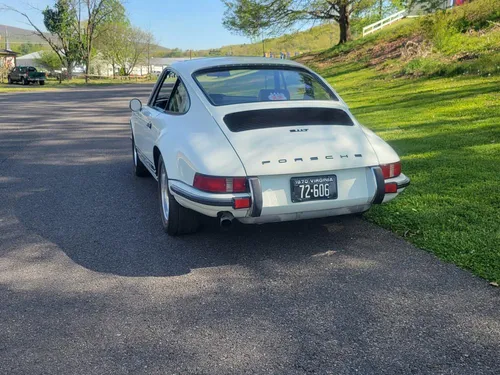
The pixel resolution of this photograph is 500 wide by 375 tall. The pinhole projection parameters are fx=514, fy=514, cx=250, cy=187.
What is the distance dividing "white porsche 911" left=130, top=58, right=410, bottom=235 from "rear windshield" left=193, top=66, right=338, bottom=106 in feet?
0.03

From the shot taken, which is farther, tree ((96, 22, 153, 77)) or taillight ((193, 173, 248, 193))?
tree ((96, 22, 153, 77))

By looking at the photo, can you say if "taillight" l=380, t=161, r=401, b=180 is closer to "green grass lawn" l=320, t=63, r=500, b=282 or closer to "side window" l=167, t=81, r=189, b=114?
"green grass lawn" l=320, t=63, r=500, b=282

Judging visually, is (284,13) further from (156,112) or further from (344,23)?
(156,112)

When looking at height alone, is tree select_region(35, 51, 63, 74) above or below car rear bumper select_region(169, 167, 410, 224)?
above

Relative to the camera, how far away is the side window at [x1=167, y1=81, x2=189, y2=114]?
4.84 m

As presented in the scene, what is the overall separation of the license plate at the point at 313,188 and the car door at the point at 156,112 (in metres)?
1.76

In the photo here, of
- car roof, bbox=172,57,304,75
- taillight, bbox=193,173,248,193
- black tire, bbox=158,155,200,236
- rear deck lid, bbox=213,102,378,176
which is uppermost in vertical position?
car roof, bbox=172,57,304,75

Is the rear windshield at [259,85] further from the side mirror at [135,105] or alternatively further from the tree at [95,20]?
the tree at [95,20]

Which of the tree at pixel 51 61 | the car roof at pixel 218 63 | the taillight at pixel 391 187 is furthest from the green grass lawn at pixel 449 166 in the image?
the tree at pixel 51 61

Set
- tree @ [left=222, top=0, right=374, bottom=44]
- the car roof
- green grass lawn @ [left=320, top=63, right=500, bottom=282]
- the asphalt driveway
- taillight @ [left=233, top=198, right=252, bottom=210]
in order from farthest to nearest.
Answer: tree @ [left=222, top=0, right=374, bottom=44], the car roof, green grass lawn @ [left=320, top=63, right=500, bottom=282], taillight @ [left=233, top=198, right=252, bottom=210], the asphalt driveway

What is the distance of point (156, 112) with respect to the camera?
551 cm

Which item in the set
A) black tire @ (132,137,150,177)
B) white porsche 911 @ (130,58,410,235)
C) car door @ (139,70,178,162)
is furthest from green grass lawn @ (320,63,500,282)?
black tire @ (132,137,150,177)

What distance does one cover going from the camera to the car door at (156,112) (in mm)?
5234

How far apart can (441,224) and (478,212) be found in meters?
0.45
